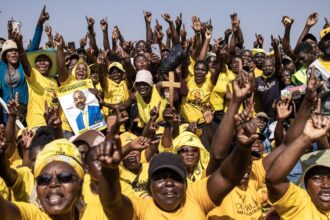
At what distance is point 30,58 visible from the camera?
24.4ft

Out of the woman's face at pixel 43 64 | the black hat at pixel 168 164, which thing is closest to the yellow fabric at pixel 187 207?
the black hat at pixel 168 164

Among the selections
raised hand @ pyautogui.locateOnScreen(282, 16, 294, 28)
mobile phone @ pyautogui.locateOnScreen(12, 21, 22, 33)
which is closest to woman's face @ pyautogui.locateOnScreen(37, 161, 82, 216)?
mobile phone @ pyautogui.locateOnScreen(12, 21, 22, 33)

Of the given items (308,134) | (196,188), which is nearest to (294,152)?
(308,134)

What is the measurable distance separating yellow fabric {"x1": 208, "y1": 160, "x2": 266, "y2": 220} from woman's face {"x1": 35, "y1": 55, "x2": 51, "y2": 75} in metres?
4.09

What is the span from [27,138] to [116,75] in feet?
11.3

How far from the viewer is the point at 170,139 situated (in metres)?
5.80

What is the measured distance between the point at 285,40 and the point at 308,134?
20.8 ft

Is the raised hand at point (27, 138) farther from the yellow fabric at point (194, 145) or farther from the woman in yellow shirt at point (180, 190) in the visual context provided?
the woman in yellow shirt at point (180, 190)

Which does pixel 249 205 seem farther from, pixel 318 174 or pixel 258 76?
pixel 258 76

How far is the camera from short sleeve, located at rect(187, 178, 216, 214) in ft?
11.8

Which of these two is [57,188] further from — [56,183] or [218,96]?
[218,96]

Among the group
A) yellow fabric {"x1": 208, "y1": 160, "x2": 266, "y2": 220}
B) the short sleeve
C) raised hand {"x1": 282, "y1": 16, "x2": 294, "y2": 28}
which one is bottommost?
yellow fabric {"x1": 208, "y1": 160, "x2": 266, "y2": 220}

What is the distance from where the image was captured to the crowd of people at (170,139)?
130 inches

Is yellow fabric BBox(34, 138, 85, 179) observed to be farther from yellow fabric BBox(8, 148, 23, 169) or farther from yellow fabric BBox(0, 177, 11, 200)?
yellow fabric BBox(8, 148, 23, 169)
